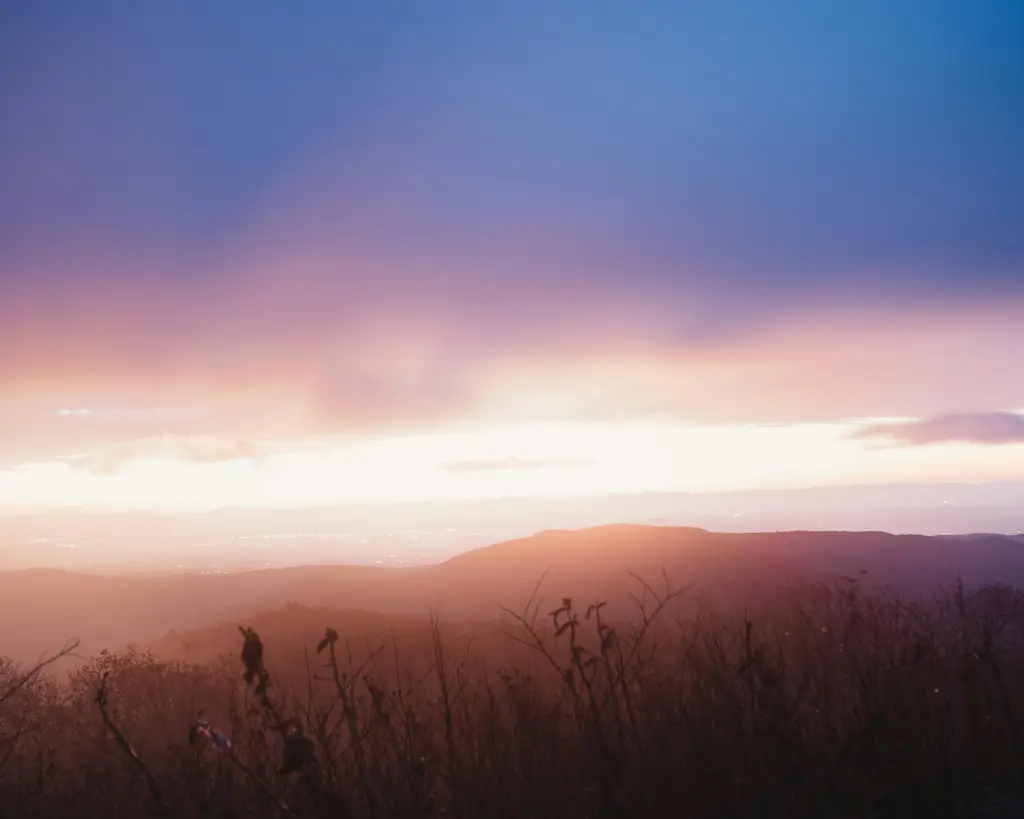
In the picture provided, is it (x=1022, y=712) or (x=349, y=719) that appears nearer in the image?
(x=349, y=719)

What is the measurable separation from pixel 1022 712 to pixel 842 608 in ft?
7.20

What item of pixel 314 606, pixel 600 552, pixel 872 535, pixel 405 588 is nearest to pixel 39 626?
pixel 314 606

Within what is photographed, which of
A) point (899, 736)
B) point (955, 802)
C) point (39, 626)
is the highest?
point (899, 736)

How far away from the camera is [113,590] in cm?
9444

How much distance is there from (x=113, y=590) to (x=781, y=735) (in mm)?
A: 102377

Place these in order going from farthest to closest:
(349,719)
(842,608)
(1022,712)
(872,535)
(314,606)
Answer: (872,535), (314,606), (842,608), (1022,712), (349,719)

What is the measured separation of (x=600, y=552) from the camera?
85938mm

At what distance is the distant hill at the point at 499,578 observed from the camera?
66.3 m

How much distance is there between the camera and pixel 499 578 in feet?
290

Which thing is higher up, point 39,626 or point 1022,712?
point 1022,712

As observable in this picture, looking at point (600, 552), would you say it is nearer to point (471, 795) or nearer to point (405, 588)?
point (405, 588)

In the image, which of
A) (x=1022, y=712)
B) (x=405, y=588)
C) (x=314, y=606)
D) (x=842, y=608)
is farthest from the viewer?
(x=405, y=588)

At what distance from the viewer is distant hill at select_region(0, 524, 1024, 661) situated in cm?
6631

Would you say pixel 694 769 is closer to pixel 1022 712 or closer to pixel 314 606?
pixel 1022 712
